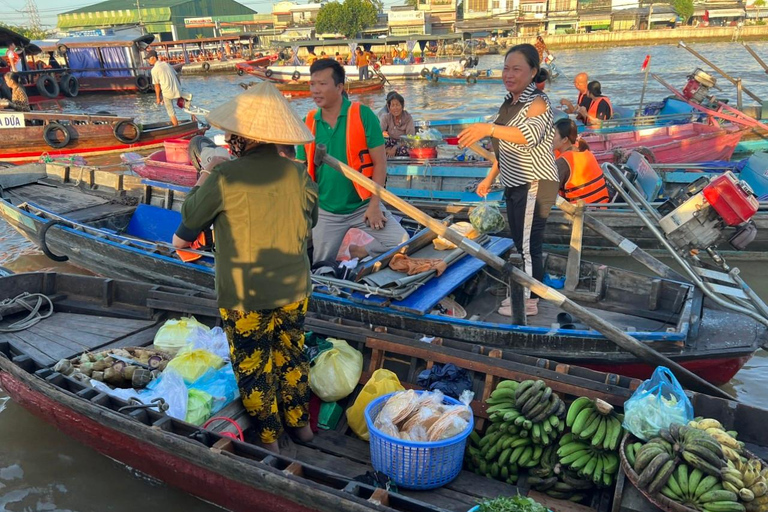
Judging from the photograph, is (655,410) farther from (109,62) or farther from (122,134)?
(109,62)

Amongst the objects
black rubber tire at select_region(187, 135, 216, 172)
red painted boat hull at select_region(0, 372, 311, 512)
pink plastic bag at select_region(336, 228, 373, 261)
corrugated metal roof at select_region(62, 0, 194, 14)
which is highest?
corrugated metal roof at select_region(62, 0, 194, 14)

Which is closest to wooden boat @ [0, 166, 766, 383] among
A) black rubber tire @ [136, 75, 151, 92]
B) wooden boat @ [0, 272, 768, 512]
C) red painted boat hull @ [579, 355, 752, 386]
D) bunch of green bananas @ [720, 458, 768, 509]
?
red painted boat hull @ [579, 355, 752, 386]

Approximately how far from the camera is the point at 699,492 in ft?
8.76

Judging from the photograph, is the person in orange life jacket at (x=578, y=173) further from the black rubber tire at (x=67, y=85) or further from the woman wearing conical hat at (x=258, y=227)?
the black rubber tire at (x=67, y=85)

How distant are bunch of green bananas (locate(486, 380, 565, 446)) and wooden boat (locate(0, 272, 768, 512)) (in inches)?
9.9

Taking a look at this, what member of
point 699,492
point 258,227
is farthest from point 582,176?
point 258,227

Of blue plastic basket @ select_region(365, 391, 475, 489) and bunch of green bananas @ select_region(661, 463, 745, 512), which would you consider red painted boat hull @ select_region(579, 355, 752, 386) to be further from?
blue plastic basket @ select_region(365, 391, 475, 489)

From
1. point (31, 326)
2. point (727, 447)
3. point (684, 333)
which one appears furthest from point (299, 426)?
point (31, 326)

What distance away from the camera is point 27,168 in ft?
31.6

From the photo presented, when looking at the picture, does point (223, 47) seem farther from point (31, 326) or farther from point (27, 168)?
point (31, 326)

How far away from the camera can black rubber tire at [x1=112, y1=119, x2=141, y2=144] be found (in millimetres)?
14805

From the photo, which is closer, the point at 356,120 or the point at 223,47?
the point at 356,120

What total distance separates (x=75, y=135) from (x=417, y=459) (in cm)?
1476

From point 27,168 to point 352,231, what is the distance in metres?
7.27
